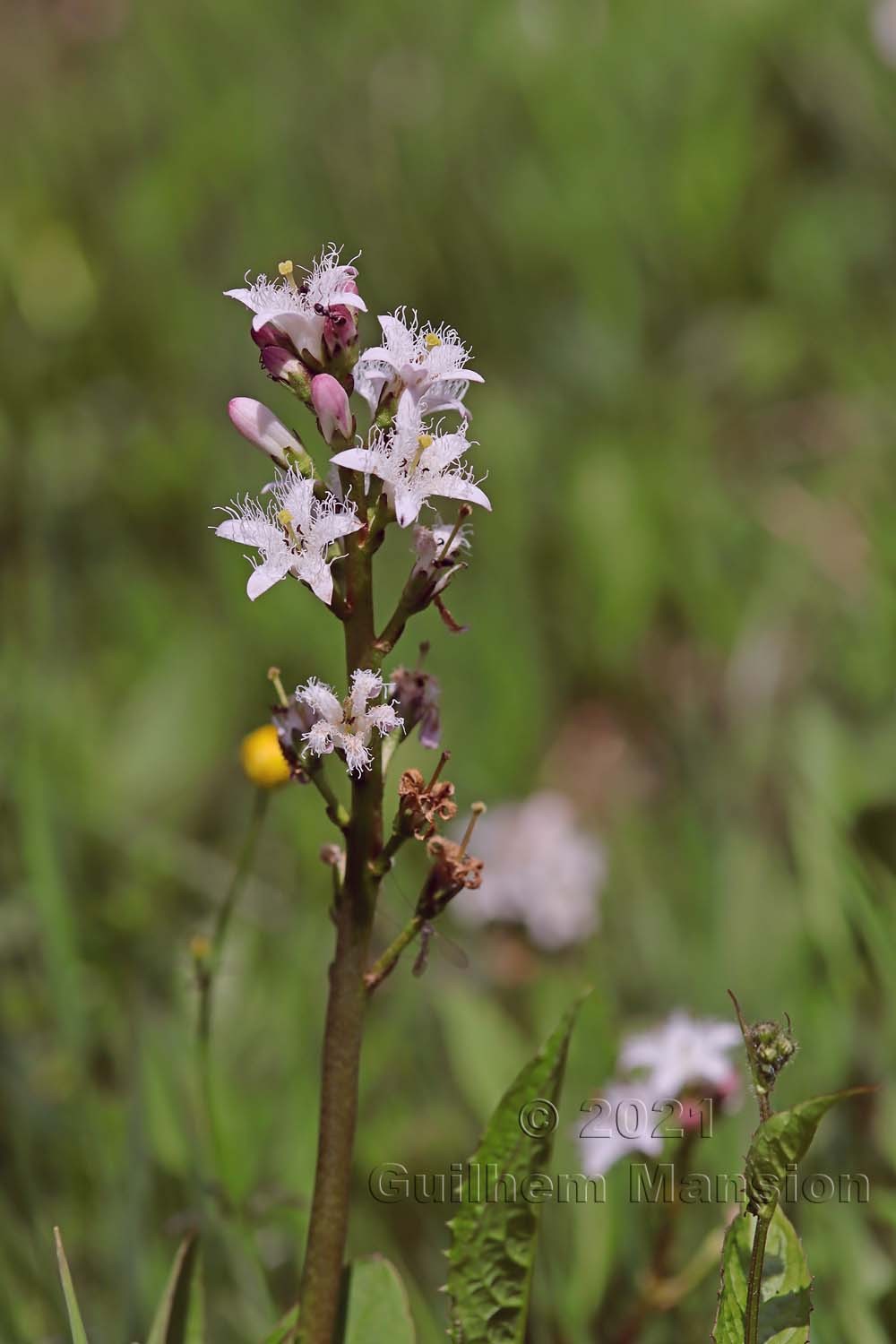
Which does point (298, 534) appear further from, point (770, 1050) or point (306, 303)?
point (770, 1050)

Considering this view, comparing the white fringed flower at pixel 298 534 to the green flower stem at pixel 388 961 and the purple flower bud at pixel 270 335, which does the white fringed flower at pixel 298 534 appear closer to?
the purple flower bud at pixel 270 335

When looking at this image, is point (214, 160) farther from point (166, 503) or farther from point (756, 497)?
point (756, 497)

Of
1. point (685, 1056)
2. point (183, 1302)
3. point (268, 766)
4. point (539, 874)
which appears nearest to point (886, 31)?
point (539, 874)

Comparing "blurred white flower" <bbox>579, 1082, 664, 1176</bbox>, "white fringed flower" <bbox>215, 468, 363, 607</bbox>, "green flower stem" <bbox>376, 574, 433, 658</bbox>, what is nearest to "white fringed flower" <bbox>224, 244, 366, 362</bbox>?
"white fringed flower" <bbox>215, 468, 363, 607</bbox>

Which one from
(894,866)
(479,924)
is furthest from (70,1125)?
(894,866)

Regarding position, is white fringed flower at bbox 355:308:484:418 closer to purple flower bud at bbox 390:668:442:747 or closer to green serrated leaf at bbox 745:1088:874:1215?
purple flower bud at bbox 390:668:442:747
